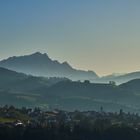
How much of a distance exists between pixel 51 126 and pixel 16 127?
499 inches

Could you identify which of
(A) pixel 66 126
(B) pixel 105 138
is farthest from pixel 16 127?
(B) pixel 105 138

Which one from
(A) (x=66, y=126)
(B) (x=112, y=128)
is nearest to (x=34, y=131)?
(A) (x=66, y=126)

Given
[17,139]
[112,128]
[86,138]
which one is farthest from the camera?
[112,128]

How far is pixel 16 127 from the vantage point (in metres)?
163

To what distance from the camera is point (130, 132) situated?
17138cm

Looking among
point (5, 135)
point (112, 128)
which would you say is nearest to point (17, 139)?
point (5, 135)

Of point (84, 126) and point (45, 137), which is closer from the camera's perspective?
point (45, 137)

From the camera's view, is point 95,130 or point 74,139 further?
point 95,130

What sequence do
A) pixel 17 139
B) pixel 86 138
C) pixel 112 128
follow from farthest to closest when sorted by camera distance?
pixel 112 128 → pixel 86 138 → pixel 17 139

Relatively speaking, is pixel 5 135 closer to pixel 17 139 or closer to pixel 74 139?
pixel 17 139

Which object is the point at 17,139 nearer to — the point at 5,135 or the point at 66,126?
the point at 5,135

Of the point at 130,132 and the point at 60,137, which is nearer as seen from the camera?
the point at 60,137

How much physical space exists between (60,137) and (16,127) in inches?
641

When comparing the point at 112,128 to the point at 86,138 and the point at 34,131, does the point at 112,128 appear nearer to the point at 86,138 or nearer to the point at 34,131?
the point at 86,138
